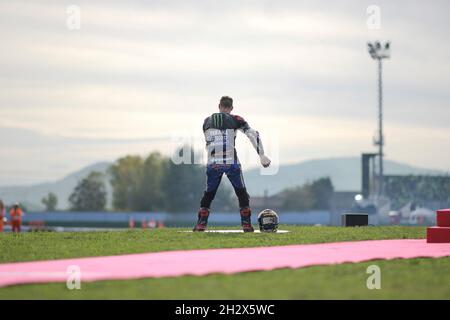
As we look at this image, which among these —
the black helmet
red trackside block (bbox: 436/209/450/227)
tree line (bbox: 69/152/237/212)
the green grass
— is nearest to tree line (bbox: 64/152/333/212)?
tree line (bbox: 69/152/237/212)

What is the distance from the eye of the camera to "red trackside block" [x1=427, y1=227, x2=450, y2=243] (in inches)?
643

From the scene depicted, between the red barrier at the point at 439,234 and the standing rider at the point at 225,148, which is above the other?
the standing rider at the point at 225,148

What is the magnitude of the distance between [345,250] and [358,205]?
248 feet

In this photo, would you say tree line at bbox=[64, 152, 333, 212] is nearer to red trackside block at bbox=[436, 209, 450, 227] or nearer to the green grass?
red trackside block at bbox=[436, 209, 450, 227]

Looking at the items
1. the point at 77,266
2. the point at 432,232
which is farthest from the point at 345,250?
the point at 77,266

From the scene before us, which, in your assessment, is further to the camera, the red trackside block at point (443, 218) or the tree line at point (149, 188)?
the tree line at point (149, 188)

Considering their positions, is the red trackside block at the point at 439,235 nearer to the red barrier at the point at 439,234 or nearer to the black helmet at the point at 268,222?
the red barrier at the point at 439,234

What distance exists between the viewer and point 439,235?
1638cm

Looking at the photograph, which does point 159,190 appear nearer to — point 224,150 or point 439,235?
point 224,150

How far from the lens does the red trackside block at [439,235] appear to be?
53.6 feet

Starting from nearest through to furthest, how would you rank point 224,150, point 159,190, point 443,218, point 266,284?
point 266,284, point 443,218, point 224,150, point 159,190

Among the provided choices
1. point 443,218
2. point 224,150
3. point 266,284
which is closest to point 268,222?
point 224,150

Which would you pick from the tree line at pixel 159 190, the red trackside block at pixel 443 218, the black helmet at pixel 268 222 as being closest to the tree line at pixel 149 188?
the tree line at pixel 159 190
